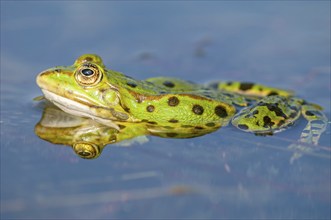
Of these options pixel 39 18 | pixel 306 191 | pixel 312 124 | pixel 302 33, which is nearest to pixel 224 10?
pixel 302 33

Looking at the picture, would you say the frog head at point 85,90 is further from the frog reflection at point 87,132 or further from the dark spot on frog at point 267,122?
the dark spot on frog at point 267,122

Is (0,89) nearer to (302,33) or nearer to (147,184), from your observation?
(147,184)

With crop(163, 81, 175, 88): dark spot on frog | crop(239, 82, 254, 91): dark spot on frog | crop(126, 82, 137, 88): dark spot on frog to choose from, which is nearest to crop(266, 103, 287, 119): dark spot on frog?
crop(239, 82, 254, 91): dark spot on frog

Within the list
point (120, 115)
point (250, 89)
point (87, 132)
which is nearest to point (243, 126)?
point (250, 89)

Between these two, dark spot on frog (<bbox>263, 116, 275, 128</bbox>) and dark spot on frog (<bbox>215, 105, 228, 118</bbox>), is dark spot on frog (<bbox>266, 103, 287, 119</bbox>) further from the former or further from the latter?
dark spot on frog (<bbox>215, 105, 228, 118</bbox>)

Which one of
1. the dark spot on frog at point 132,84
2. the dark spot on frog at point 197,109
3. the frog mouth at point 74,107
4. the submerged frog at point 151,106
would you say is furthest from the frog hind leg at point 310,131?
the frog mouth at point 74,107

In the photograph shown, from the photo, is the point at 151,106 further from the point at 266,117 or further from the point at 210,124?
the point at 266,117
